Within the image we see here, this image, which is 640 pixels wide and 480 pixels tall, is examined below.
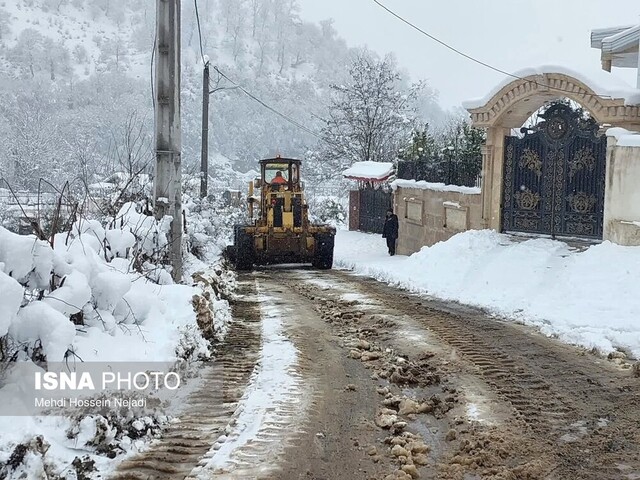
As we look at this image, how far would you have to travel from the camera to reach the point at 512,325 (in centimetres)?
967

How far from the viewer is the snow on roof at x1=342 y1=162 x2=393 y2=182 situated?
2900 cm

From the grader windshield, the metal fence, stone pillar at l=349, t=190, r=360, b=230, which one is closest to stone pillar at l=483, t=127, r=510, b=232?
the metal fence

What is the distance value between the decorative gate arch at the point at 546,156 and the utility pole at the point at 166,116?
7.57m

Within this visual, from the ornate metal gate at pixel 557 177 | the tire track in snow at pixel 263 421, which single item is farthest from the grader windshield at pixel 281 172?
the tire track in snow at pixel 263 421

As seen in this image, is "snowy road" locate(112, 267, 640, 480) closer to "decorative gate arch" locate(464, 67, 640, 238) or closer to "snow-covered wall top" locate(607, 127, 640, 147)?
"snow-covered wall top" locate(607, 127, 640, 147)

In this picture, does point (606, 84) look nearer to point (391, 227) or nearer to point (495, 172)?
point (495, 172)

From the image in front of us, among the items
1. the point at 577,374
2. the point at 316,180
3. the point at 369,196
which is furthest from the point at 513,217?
the point at 316,180

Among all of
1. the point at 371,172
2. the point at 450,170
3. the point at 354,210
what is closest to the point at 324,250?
the point at 450,170

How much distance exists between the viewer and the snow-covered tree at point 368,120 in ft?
121

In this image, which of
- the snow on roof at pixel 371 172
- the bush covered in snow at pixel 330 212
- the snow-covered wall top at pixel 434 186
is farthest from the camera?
the bush covered in snow at pixel 330 212

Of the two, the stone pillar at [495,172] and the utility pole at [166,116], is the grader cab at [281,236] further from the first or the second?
the utility pole at [166,116]

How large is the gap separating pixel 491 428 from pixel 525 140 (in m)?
10.8

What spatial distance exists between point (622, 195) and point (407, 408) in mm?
7338

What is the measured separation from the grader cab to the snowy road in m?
8.77
